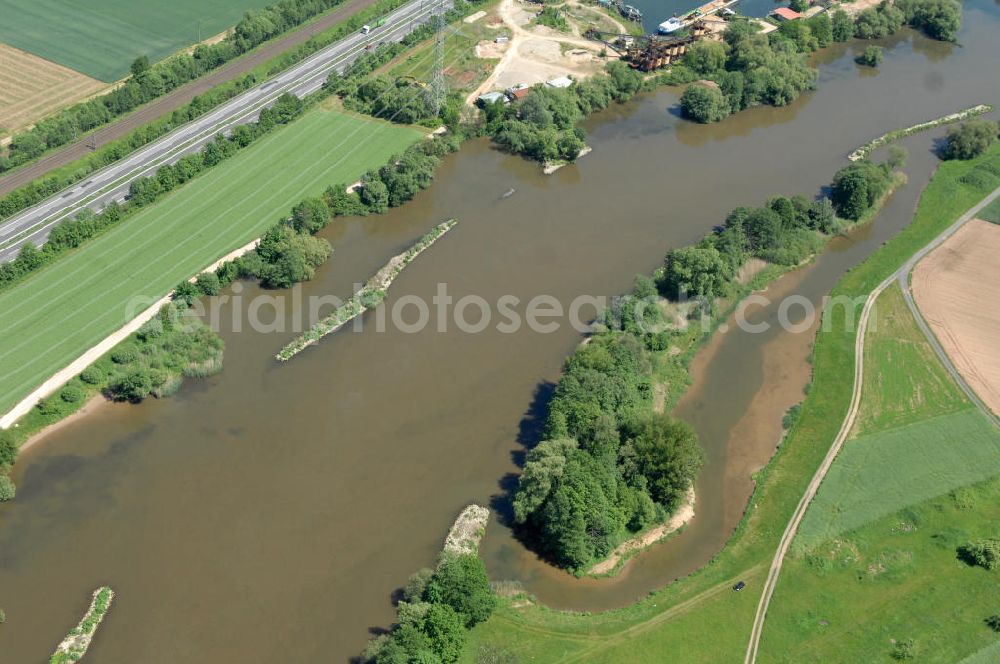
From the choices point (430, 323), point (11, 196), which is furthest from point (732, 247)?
point (11, 196)

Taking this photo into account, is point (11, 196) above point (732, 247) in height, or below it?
above

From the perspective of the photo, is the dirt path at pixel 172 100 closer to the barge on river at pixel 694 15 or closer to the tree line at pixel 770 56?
the barge on river at pixel 694 15

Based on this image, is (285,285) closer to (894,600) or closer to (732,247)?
(732,247)

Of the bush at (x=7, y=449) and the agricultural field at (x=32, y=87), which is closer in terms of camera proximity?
the bush at (x=7, y=449)

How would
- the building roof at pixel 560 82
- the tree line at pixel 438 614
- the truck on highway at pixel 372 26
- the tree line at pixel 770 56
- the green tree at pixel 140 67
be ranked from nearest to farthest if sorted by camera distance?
the tree line at pixel 438 614
the green tree at pixel 140 67
the building roof at pixel 560 82
the tree line at pixel 770 56
the truck on highway at pixel 372 26

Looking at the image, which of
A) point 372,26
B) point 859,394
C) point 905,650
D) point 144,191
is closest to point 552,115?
point 372,26

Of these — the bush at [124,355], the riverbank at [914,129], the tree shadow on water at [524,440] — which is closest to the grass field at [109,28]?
the bush at [124,355]

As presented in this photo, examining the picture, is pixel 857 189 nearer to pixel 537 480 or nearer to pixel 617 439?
pixel 617 439
